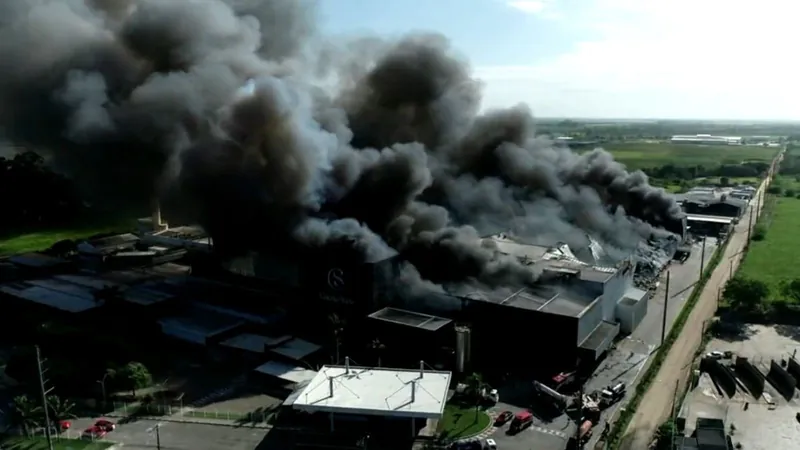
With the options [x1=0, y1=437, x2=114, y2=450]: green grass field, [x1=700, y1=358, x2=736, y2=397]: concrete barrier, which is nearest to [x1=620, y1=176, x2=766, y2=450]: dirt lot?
[x1=700, y1=358, x2=736, y2=397]: concrete barrier

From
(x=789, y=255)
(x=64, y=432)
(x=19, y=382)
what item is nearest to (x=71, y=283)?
(x=19, y=382)

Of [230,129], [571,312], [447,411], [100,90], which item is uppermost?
[100,90]

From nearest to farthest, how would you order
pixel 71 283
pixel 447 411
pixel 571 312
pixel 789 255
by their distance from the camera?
pixel 447 411 → pixel 571 312 → pixel 71 283 → pixel 789 255

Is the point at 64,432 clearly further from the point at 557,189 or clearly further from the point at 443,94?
the point at 557,189

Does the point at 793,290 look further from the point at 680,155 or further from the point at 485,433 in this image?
the point at 680,155

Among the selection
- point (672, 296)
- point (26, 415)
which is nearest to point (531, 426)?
point (26, 415)

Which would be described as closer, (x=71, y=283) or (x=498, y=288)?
(x=498, y=288)
